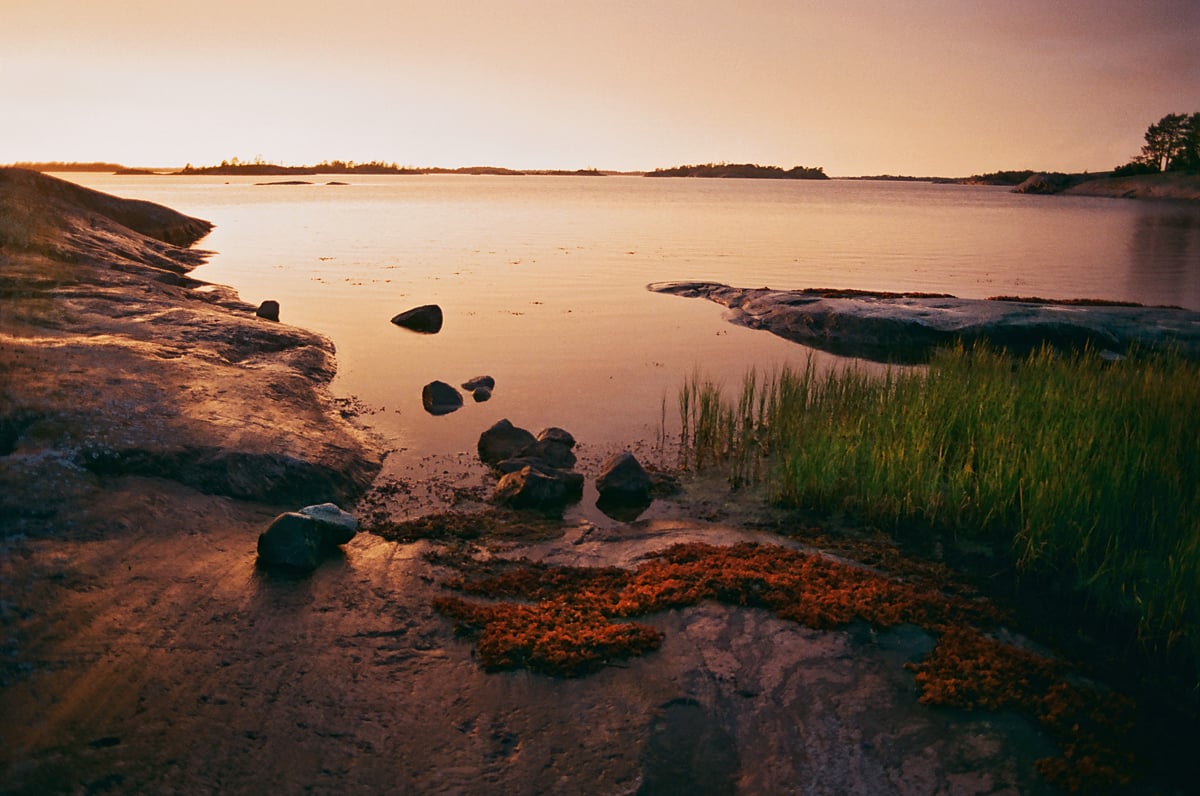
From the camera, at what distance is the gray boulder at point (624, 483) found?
11820mm

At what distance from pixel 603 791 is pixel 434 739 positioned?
4.80 ft

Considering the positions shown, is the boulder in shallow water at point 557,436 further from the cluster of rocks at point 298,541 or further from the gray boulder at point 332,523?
the cluster of rocks at point 298,541

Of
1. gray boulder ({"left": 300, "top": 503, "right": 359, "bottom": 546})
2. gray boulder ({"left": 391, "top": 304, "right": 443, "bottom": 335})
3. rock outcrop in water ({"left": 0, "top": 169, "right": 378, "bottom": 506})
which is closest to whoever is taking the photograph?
gray boulder ({"left": 300, "top": 503, "right": 359, "bottom": 546})

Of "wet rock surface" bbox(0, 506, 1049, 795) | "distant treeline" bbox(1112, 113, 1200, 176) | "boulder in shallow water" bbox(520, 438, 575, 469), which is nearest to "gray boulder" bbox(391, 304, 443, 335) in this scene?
"boulder in shallow water" bbox(520, 438, 575, 469)

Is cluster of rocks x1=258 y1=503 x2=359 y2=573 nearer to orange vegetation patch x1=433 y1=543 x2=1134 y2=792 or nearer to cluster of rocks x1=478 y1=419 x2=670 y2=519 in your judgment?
orange vegetation patch x1=433 y1=543 x2=1134 y2=792

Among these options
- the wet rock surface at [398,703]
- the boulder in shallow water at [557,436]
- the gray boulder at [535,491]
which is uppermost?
the boulder in shallow water at [557,436]

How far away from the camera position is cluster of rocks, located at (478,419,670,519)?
1151 centimetres

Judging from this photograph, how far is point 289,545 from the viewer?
9.04 metres

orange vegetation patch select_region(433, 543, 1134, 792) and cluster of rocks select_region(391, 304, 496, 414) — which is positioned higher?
cluster of rocks select_region(391, 304, 496, 414)

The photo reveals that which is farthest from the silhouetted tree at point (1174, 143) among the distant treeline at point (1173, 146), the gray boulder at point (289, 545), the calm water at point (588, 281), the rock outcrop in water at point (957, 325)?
the gray boulder at point (289, 545)

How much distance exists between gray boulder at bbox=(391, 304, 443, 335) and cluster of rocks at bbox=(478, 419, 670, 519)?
1196 centimetres

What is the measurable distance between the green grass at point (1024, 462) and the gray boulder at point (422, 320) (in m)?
12.0

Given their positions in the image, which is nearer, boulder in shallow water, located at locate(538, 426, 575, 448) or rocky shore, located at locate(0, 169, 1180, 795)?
rocky shore, located at locate(0, 169, 1180, 795)

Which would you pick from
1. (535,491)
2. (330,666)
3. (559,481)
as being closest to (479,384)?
(559,481)
